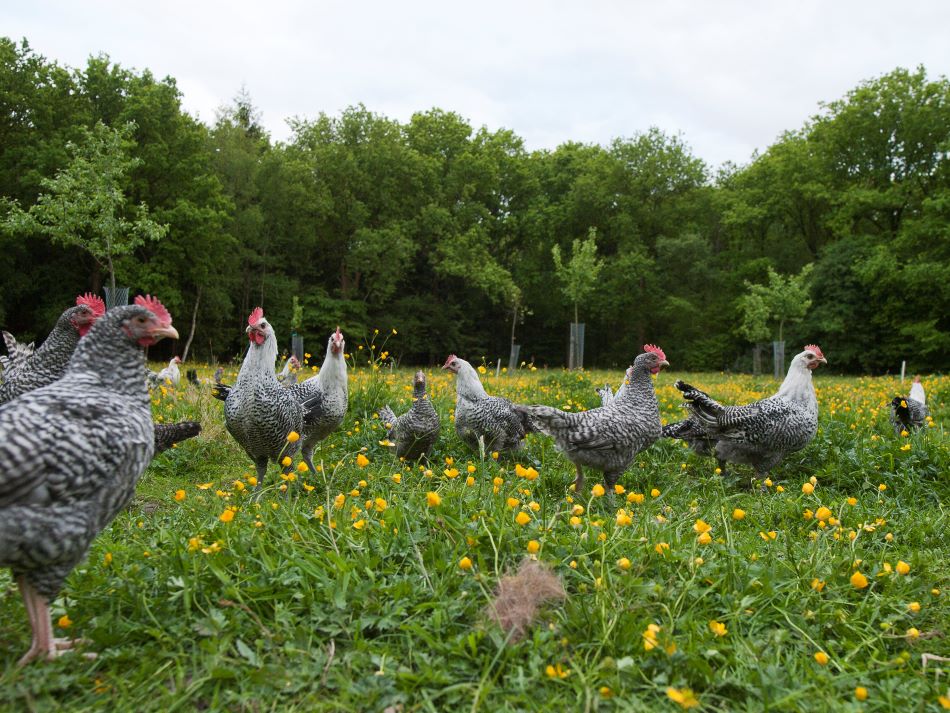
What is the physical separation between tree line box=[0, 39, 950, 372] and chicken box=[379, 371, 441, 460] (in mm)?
18991

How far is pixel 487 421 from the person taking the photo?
19.0 ft

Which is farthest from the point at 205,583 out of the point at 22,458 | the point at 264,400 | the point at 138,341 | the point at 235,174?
the point at 235,174

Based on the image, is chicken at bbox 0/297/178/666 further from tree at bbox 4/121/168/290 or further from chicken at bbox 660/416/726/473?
tree at bbox 4/121/168/290

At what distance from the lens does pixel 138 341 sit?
8.80ft

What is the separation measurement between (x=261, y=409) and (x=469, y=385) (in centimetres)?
230

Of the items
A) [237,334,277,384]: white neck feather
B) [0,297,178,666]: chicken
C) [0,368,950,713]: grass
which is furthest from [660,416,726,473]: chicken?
[0,297,178,666]: chicken

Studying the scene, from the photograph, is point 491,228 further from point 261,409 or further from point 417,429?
point 261,409

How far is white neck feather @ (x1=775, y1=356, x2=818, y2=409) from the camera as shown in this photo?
5699mm

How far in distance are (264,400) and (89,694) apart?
8.73 feet

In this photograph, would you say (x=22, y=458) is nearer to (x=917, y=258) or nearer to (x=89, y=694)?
(x=89, y=694)

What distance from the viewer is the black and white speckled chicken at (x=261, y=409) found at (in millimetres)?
4566

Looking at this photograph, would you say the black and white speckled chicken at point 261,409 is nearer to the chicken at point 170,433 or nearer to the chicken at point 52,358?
the chicken at point 170,433

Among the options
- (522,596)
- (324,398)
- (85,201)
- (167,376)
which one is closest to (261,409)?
(324,398)

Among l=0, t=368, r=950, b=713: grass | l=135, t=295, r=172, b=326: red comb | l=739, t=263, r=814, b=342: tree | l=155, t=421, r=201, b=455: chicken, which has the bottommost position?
l=0, t=368, r=950, b=713: grass
